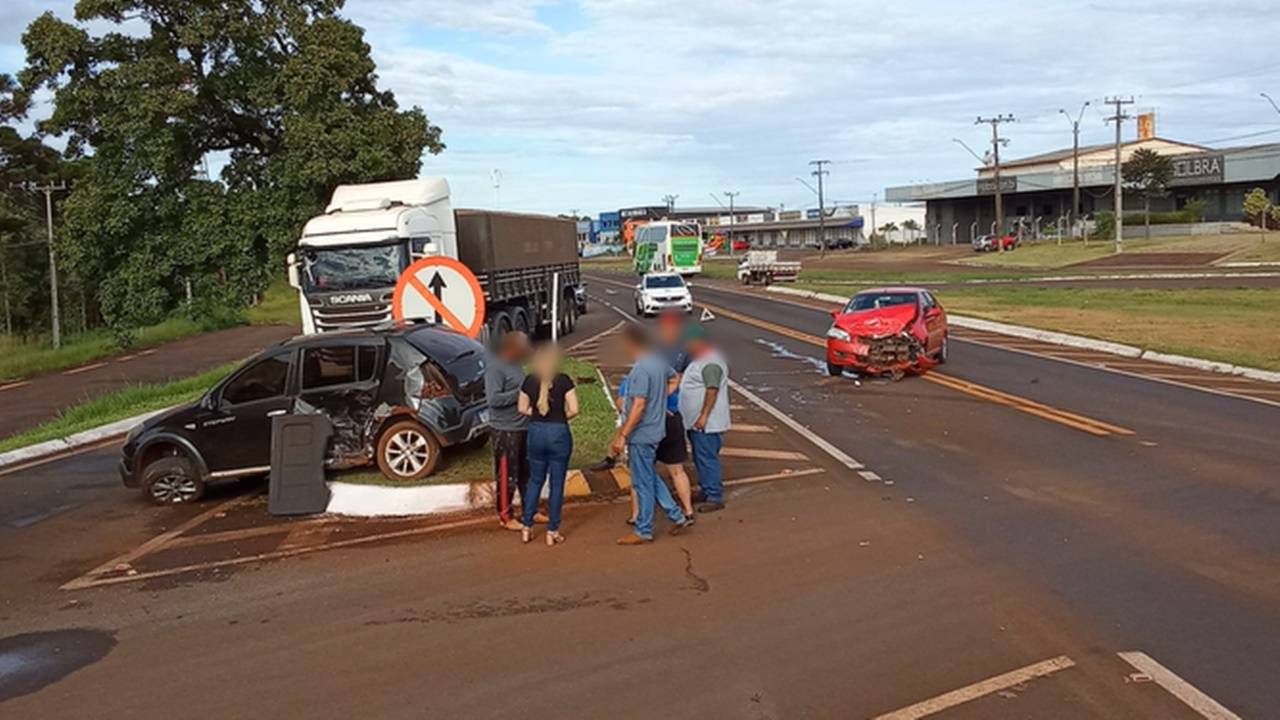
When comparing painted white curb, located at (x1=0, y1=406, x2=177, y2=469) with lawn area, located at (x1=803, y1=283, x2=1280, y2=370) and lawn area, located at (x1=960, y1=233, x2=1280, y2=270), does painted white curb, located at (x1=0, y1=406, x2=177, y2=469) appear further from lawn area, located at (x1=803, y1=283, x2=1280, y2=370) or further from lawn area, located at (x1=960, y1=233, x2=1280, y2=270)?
lawn area, located at (x1=960, y1=233, x2=1280, y2=270)

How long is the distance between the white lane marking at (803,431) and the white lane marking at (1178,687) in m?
5.71

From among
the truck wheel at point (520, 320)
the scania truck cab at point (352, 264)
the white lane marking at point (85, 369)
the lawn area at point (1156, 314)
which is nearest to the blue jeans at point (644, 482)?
the scania truck cab at point (352, 264)

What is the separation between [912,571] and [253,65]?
2503cm

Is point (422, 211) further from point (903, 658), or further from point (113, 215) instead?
point (903, 658)

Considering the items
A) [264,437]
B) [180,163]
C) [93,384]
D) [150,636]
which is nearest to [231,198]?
[180,163]

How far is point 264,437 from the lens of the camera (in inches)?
444

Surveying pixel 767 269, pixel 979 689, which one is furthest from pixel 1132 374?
pixel 767 269

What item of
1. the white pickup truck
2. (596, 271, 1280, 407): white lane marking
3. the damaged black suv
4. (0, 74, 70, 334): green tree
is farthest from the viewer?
the white pickup truck

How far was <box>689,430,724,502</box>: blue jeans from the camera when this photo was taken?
998cm

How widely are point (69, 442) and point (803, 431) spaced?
10128 mm

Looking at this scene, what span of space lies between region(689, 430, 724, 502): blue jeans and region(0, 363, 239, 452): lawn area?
35.3ft

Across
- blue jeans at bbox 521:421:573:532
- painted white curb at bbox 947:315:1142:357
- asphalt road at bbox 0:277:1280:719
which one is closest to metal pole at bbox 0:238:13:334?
painted white curb at bbox 947:315:1142:357

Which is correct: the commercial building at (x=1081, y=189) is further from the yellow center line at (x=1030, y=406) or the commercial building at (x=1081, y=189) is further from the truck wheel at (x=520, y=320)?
the yellow center line at (x=1030, y=406)

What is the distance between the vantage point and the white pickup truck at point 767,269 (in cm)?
6172
